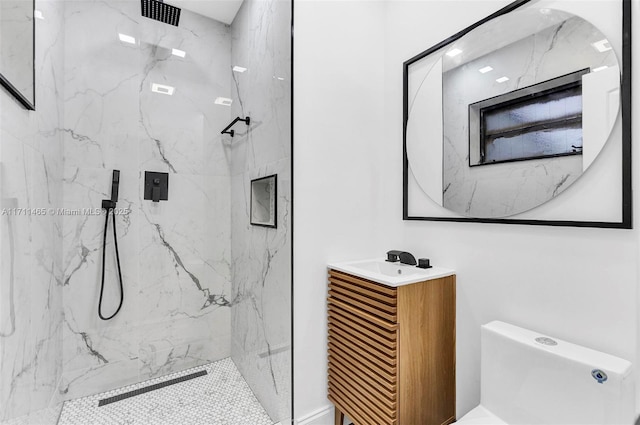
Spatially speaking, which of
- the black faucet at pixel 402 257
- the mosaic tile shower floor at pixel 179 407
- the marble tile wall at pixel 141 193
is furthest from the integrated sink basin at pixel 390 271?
the marble tile wall at pixel 141 193

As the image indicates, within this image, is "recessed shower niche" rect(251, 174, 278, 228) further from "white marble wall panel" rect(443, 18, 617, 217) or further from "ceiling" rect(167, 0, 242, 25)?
"ceiling" rect(167, 0, 242, 25)

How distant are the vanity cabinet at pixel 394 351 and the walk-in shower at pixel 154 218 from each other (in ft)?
1.00

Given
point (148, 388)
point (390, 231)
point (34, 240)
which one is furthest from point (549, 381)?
point (148, 388)

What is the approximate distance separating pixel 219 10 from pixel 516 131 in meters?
2.24

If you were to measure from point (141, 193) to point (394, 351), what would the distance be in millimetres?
1906

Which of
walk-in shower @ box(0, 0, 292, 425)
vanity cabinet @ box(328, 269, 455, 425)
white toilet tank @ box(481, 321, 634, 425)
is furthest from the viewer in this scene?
walk-in shower @ box(0, 0, 292, 425)

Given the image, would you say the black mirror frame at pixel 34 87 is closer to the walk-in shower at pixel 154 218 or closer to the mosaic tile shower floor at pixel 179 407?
the walk-in shower at pixel 154 218

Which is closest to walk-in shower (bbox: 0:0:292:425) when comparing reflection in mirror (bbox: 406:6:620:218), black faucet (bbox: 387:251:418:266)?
black faucet (bbox: 387:251:418:266)

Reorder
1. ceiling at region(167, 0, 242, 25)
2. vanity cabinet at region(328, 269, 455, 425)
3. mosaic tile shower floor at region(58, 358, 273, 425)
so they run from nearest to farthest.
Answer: vanity cabinet at region(328, 269, 455, 425), mosaic tile shower floor at region(58, 358, 273, 425), ceiling at region(167, 0, 242, 25)

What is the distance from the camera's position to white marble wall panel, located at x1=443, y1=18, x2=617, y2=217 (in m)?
1.07

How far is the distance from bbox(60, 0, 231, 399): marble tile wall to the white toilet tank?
192 centimetres

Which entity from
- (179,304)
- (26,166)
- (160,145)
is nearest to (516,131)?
(26,166)

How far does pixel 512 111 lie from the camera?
123cm

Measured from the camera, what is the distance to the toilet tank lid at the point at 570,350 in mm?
902
